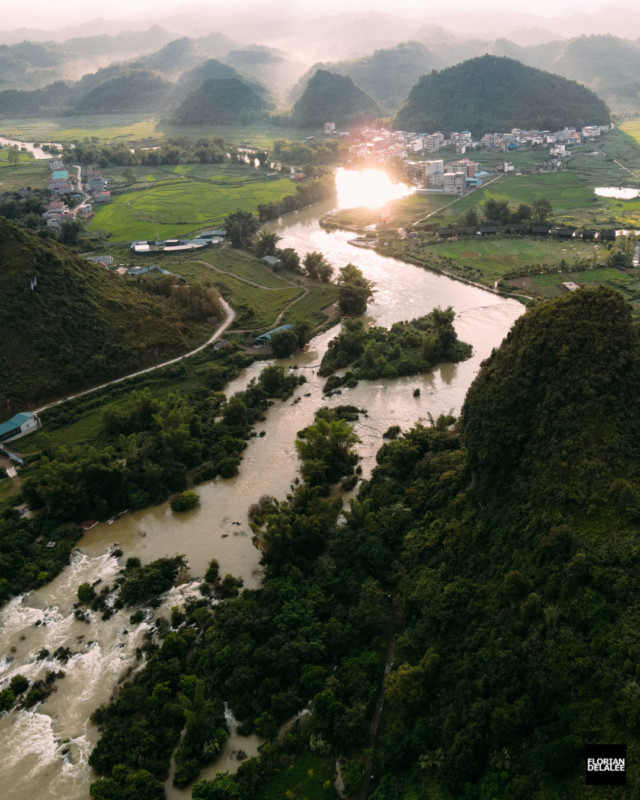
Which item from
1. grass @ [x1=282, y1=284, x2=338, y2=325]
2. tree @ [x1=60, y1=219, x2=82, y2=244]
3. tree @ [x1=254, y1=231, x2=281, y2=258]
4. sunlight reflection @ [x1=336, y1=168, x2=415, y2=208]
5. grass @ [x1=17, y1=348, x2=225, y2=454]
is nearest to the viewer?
grass @ [x1=17, y1=348, x2=225, y2=454]

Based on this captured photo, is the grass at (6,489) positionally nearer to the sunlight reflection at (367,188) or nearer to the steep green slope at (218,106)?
the sunlight reflection at (367,188)

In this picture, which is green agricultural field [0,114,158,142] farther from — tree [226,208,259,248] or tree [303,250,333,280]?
tree [303,250,333,280]

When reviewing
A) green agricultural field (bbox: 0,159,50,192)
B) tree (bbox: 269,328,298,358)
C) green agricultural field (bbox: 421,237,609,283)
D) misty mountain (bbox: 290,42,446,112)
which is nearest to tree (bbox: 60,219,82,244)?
green agricultural field (bbox: 0,159,50,192)

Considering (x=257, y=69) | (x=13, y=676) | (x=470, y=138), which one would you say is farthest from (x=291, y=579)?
(x=257, y=69)

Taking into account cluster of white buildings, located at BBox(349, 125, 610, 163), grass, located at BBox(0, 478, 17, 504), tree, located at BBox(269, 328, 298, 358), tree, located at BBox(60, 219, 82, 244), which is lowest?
grass, located at BBox(0, 478, 17, 504)

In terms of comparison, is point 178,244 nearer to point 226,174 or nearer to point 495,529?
point 226,174

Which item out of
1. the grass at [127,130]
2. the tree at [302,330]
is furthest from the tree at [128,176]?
the tree at [302,330]
